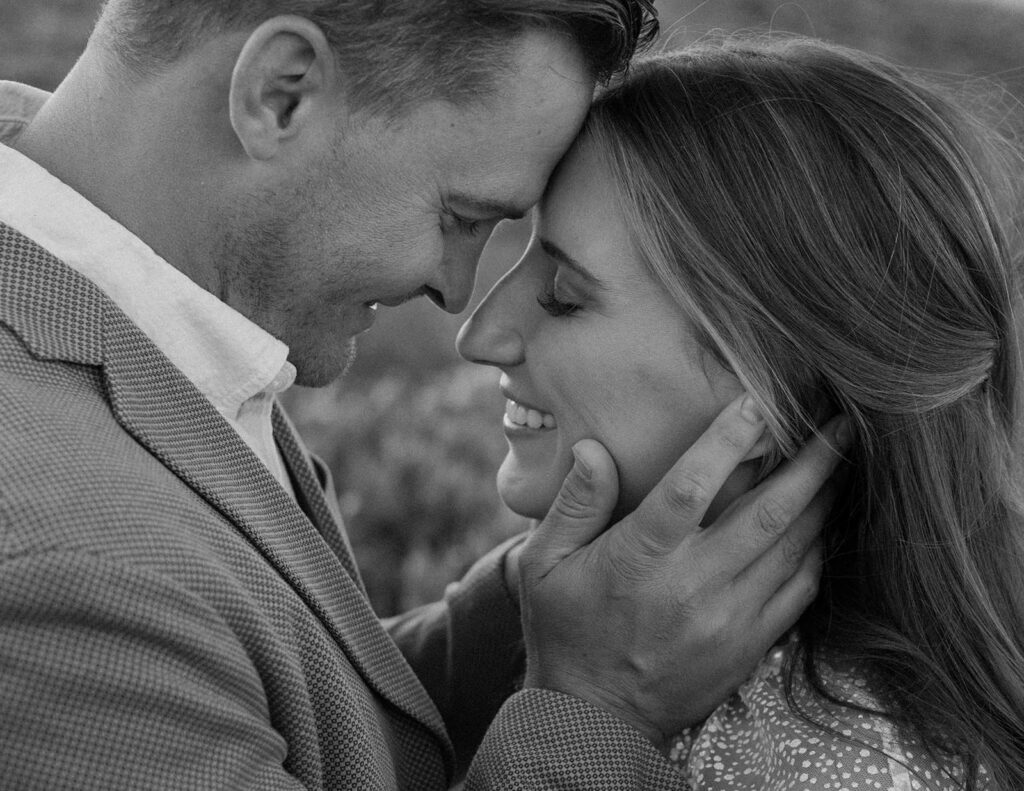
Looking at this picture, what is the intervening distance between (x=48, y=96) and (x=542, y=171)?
1.05 m

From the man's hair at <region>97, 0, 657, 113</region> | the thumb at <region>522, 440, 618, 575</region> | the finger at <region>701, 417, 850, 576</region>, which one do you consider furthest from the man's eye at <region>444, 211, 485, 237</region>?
the finger at <region>701, 417, 850, 576</region>

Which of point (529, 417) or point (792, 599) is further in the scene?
point (529, 417)

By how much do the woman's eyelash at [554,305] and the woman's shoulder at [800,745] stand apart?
834 mm

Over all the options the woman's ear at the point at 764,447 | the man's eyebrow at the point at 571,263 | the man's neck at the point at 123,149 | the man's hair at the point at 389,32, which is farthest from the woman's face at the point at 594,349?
the man's neck at the point at 123,149

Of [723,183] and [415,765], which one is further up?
[723,183]

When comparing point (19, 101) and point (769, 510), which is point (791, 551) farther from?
point (19, 101)

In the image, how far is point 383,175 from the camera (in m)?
2.30

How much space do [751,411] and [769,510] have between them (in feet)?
0.66

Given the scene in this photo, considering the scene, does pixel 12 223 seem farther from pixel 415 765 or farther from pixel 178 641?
pixel 415 765

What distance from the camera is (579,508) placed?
2434 mm

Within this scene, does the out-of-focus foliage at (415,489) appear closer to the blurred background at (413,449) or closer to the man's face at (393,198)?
the blurred background at (413,449)

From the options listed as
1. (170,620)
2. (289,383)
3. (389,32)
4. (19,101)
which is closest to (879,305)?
(389,32)

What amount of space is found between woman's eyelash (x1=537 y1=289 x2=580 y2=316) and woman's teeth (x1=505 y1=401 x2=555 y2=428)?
0.77 feet

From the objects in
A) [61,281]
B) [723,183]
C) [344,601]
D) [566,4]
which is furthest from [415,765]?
[566,4]
